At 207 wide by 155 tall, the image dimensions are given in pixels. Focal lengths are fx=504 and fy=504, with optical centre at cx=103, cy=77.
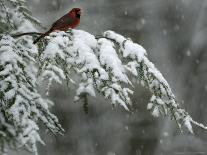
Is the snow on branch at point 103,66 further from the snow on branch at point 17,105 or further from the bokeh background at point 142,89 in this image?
the bokeh background at point 142,89

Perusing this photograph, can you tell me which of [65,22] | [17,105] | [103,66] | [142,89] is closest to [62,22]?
[65,22]

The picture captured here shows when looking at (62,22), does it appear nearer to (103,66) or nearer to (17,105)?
(103,66)

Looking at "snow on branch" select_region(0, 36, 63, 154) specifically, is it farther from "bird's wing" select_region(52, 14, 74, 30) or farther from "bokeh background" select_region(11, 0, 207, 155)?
"bokeh background" select_region(11, 0, 207, 155)

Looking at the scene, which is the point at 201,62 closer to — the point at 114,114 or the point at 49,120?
the point at 114,114

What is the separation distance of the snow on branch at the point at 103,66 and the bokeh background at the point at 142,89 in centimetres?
886

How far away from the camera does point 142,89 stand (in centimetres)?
1224

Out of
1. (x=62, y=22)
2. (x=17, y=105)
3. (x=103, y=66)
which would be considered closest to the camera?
(x=17, y=105)

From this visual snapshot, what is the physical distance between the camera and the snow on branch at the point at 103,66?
3.13 m

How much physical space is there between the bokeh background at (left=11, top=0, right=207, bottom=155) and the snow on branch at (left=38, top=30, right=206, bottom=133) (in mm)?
8861

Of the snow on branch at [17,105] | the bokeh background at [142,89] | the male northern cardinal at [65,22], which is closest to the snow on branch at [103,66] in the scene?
the snow on branch at [17,105]

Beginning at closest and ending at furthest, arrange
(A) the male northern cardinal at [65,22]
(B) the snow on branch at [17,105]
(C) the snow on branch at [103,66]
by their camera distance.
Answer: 1. (B) the snow on branch at [17,105]
2. (C) the snow on branch at [103,66]
3. (A) the male northern cardinal at [65,22]

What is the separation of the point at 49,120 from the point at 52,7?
9.53 metres

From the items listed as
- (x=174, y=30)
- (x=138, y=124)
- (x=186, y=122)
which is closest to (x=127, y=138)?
(x=138, y=124)

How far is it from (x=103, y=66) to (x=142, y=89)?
29.7 feet
